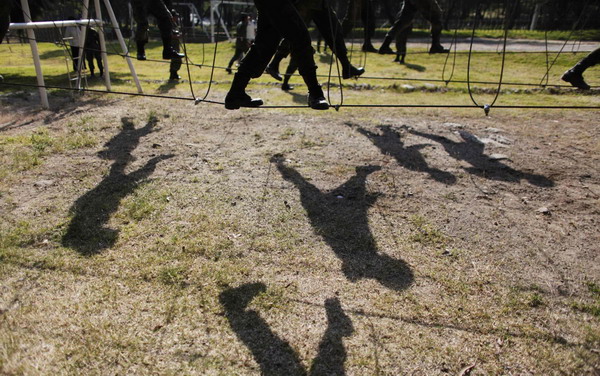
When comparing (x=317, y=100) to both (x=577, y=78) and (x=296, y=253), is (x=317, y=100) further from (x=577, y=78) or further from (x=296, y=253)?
(x=577, y=78)

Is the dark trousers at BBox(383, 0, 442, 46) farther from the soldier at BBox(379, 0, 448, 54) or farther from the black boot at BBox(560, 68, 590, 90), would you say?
the black boot at BBox(560, 68, 590, 90)

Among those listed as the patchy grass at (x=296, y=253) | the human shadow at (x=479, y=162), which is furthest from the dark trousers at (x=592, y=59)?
the human shadow at (x=479, y=162)

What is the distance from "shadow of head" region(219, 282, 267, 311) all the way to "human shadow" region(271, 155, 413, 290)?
0.62m

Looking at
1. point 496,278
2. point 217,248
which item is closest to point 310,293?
point 217,248

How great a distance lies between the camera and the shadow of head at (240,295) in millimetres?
2575

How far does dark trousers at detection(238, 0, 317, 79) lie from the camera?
3.40 meters

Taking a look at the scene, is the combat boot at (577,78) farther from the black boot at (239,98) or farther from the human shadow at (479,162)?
the black boot at (239,98)

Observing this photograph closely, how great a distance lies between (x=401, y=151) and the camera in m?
5.18

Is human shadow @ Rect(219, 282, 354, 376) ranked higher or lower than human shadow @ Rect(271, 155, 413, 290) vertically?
lower

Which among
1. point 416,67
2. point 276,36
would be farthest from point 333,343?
point 416,67

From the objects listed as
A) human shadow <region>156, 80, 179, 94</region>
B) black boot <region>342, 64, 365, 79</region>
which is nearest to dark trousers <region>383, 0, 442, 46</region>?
human shadow <region>156, 80, 179, 94</region>

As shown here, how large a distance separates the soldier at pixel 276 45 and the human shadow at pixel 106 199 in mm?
1344

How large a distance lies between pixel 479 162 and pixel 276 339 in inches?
139

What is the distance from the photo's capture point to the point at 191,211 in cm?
369
